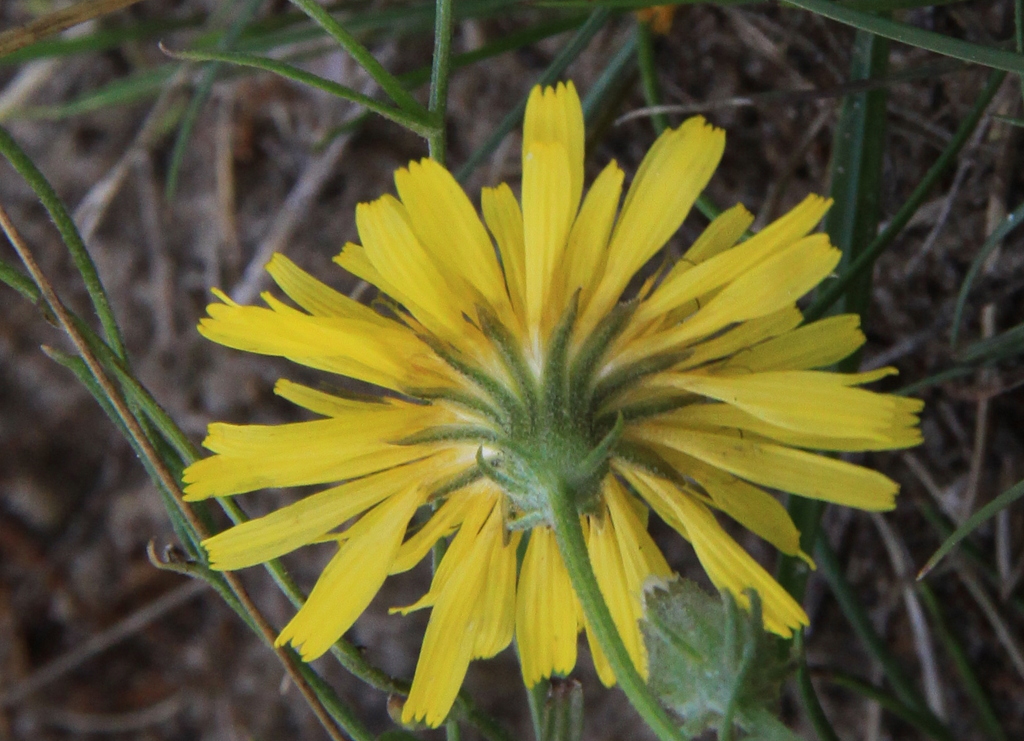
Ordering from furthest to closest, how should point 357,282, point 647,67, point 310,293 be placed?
point 357,282 → point 647,67 → point 310,293

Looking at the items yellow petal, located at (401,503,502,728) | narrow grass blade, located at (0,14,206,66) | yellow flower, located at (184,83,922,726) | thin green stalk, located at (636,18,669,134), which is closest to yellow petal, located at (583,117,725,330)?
yellow flower, located at (184,83,922,726)

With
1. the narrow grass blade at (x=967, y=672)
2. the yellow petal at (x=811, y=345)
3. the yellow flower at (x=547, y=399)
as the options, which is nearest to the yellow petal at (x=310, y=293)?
the yellow flower at (x=547, y=399)

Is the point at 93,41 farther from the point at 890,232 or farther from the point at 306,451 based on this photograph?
the point at 890,232

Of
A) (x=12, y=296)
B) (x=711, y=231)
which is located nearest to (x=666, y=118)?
(x=711, y=231)

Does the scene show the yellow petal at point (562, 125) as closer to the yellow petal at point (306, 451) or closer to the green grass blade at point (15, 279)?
the yellow petal at point (306, 451)

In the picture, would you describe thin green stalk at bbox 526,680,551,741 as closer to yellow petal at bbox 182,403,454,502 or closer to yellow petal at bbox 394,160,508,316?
yellow petal at bbox 182,403,454,502

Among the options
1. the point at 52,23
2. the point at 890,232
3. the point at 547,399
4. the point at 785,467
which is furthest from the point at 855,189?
the point at 52,23
